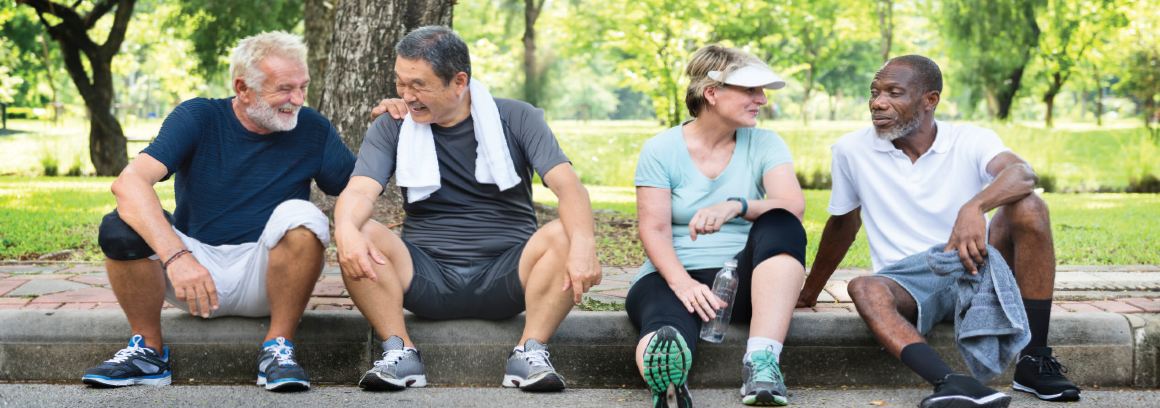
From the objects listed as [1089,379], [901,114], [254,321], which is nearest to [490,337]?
[254,321]

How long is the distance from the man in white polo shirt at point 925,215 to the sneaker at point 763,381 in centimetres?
44

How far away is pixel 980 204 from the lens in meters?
3.06

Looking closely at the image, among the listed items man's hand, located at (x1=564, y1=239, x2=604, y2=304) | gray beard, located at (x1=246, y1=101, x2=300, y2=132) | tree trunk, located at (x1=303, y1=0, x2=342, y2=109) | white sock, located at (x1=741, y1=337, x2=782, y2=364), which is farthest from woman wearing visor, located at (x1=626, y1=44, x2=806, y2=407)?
tree trunk, located at (x1=303, y1=0, x2=342, y2=109)

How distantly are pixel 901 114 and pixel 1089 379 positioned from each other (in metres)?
1.27

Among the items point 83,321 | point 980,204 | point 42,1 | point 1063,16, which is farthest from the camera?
point 1063,16

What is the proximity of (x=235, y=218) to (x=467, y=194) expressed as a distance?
0.90m

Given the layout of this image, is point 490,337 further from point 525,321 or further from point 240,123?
point 240,123

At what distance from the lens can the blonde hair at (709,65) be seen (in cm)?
338

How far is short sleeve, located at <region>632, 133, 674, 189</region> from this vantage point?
11.1 feet

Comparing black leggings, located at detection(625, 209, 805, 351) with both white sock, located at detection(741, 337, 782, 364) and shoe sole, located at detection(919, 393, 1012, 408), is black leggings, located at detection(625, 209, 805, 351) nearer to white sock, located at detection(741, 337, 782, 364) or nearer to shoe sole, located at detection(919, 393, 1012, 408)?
white sock, located at detection(741, 337, 782, 364)

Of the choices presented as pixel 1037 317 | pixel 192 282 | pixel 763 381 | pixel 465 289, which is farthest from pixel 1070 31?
pixel 192 282

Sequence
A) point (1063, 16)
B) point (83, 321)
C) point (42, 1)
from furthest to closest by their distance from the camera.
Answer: point (1063, 16) < point (42, 1) < point (83, 321)

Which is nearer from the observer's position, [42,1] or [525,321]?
[525,321]

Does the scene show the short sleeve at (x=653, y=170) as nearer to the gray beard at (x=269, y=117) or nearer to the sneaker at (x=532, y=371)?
the sneaker at (x=532, y=371)
